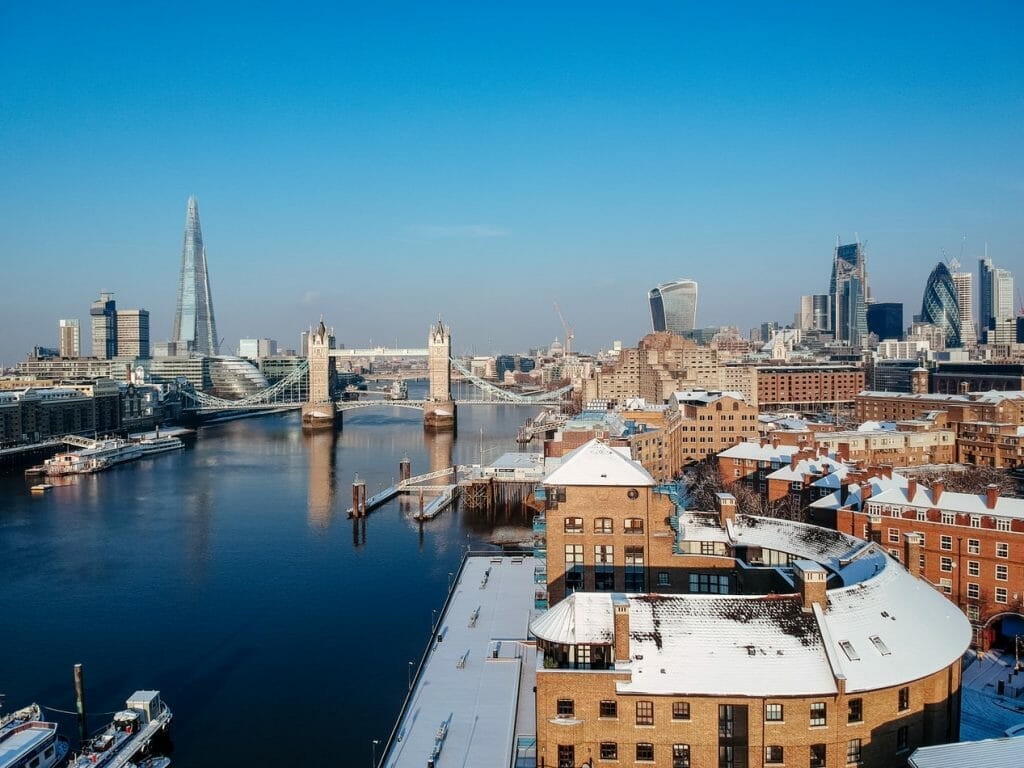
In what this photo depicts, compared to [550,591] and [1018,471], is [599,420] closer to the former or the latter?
[1018,471]

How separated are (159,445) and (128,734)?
6566 centimetres

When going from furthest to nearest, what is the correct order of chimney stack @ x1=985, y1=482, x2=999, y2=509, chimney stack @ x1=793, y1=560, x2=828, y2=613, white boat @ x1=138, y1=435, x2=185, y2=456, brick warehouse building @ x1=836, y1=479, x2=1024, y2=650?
white boat @ x1=138, y1=435, x2=185, y2=456
chimney stack @ x1=985, y1=482, x2=999, y2=509
brick warehouse building @ x1=836, y1=479, x2=1024, y2=650
chimney stack @ x1=793, y1=560, x2=828, y2=613

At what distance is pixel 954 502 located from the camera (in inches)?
1033

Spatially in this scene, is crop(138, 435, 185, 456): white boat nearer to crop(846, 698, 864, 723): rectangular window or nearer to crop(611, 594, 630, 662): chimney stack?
crop(611, 594, 630, 662): chimney stack

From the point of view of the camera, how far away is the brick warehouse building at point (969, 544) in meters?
24.0

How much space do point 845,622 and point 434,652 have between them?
11484mm

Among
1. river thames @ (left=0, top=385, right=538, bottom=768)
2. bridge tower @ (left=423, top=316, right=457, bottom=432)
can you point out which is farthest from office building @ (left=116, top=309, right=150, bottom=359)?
river thames @ (left=0, top=385, right=538, bottom=768)

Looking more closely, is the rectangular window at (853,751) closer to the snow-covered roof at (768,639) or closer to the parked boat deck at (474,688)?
the snow-covered roof at (768,639)

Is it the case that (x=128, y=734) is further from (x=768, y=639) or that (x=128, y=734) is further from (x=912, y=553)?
(x=912, y=553)

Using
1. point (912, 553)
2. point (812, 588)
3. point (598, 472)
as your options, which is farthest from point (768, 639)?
point (912, 553)

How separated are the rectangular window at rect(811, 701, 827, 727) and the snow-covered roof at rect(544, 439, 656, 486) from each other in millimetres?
7448

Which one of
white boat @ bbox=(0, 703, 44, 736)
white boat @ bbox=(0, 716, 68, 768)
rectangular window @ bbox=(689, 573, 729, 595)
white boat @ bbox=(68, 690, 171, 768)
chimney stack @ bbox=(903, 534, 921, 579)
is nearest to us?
white boat @ bbox=(0, 716, 68, 768)

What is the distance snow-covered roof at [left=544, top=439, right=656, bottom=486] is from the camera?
20609 mm

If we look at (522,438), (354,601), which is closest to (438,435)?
(522,438)
